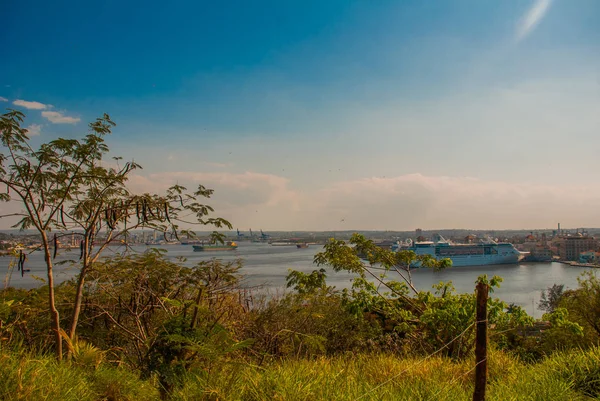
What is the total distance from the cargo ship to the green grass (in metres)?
39.8

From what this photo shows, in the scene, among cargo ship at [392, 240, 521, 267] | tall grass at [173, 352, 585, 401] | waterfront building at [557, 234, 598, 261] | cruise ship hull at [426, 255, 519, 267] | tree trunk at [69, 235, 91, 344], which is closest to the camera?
tall grass at [173, 352, 585, 401]

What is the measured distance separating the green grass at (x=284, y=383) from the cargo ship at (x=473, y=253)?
3984cm

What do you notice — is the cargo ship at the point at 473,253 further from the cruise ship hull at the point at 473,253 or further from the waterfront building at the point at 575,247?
the waterfront building at the point at 575,247

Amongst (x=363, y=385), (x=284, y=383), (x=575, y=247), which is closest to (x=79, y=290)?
(x=284, y=383)

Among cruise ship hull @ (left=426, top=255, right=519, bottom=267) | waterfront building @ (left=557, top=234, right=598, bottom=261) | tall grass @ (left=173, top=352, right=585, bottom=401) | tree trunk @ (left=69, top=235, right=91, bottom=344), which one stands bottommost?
cruise ship hull @ (left=426, top=255, right=519, bottom=267)

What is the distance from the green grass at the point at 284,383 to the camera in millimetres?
2291

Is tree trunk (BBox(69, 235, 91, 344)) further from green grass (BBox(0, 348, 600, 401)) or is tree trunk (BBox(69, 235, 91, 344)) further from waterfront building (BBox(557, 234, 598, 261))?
waterfront building (BBox(557, 234, 598, 261))

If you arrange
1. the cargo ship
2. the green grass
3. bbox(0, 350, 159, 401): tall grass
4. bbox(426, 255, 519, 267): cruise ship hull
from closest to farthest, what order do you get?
bbox(0, 350, 159, 401): tall grass
the green grass
bbox(426, 255, 519, 267): cruise ship hull
the cargo ship

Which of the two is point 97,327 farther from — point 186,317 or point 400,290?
point 400,290

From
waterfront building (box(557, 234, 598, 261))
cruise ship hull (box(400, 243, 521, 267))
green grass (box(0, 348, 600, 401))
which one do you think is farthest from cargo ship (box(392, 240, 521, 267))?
green grass (box(0, 348, 600, 401))

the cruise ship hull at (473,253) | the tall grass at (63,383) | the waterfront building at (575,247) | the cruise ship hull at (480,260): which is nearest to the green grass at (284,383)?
the tall grass at (63,383)

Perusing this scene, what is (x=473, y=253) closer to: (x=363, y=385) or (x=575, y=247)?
(x=575, y=247)

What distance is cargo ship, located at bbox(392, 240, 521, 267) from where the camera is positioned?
41.9 meters

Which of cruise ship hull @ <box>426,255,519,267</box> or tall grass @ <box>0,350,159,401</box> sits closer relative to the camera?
tall grass @ <box>0,350,159,401</box>
